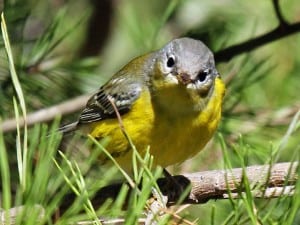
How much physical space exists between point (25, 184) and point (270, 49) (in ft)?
9.74

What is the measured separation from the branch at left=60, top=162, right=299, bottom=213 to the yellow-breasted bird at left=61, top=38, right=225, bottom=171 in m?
0.15

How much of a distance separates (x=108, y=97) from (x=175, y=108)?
44 centimetres

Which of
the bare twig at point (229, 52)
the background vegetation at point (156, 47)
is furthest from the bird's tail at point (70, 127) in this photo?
the bare twig at point (229, 52)

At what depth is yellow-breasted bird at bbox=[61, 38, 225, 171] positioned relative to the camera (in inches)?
113

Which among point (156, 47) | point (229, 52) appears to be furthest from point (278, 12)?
point (156, 47)

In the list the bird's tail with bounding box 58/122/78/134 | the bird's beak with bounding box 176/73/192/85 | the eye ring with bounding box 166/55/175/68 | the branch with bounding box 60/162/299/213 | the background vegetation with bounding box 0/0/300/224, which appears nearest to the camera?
the branch with bounding box 60/162/299/213

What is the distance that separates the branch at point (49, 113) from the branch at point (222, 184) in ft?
1.14

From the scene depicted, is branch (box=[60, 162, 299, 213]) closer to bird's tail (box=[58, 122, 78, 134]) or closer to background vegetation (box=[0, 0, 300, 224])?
background vegetation (box=[0, 0, 300, 224])

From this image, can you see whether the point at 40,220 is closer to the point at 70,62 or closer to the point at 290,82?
the point at 70,62

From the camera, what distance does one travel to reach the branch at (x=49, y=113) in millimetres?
2871

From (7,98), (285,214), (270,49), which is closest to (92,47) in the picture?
(270,49)

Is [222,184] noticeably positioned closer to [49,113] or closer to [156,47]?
[49,113]

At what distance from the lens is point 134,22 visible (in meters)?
3.72

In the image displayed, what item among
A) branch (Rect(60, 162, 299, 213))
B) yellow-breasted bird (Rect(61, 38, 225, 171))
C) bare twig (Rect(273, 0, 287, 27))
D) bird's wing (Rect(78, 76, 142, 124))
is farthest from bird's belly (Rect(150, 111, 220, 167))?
bare twig (Rect(273, 0, 287, 27))
